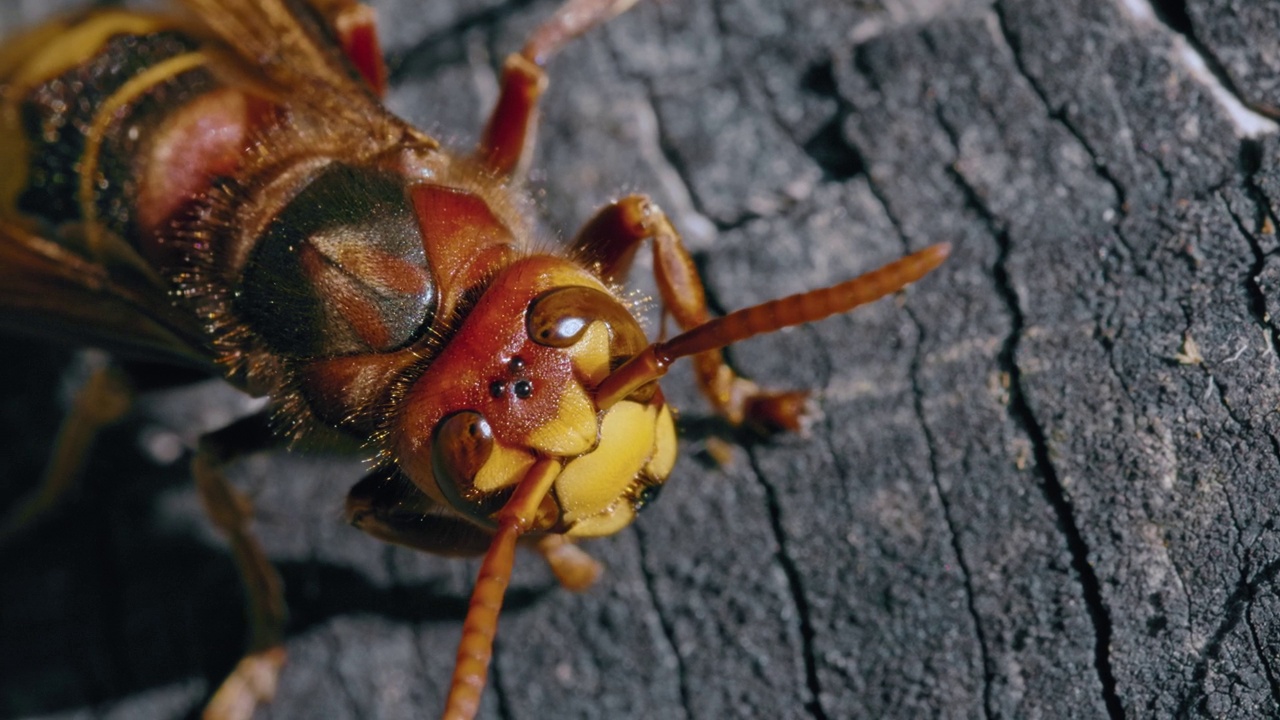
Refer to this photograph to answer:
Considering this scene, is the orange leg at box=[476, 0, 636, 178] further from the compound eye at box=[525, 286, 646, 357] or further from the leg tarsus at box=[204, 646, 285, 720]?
the leg tarsus at box=[204, 646, 285, 720]

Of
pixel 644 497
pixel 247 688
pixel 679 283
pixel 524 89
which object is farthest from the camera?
pixel 524 89

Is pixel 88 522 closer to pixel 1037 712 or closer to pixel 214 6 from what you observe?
→ pixel 214 6

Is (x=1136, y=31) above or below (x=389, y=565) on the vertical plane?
above

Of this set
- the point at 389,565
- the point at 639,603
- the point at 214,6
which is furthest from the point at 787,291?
the point at 214,6

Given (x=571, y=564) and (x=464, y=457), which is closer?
(x=464, y=457)

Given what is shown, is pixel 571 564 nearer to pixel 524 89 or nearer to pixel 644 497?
pixel 644 497

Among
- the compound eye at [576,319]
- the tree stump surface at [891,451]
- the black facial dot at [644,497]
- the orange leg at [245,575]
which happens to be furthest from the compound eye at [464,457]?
the orange leg at [245,575]

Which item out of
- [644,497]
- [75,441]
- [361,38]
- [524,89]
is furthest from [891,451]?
[75,441]
